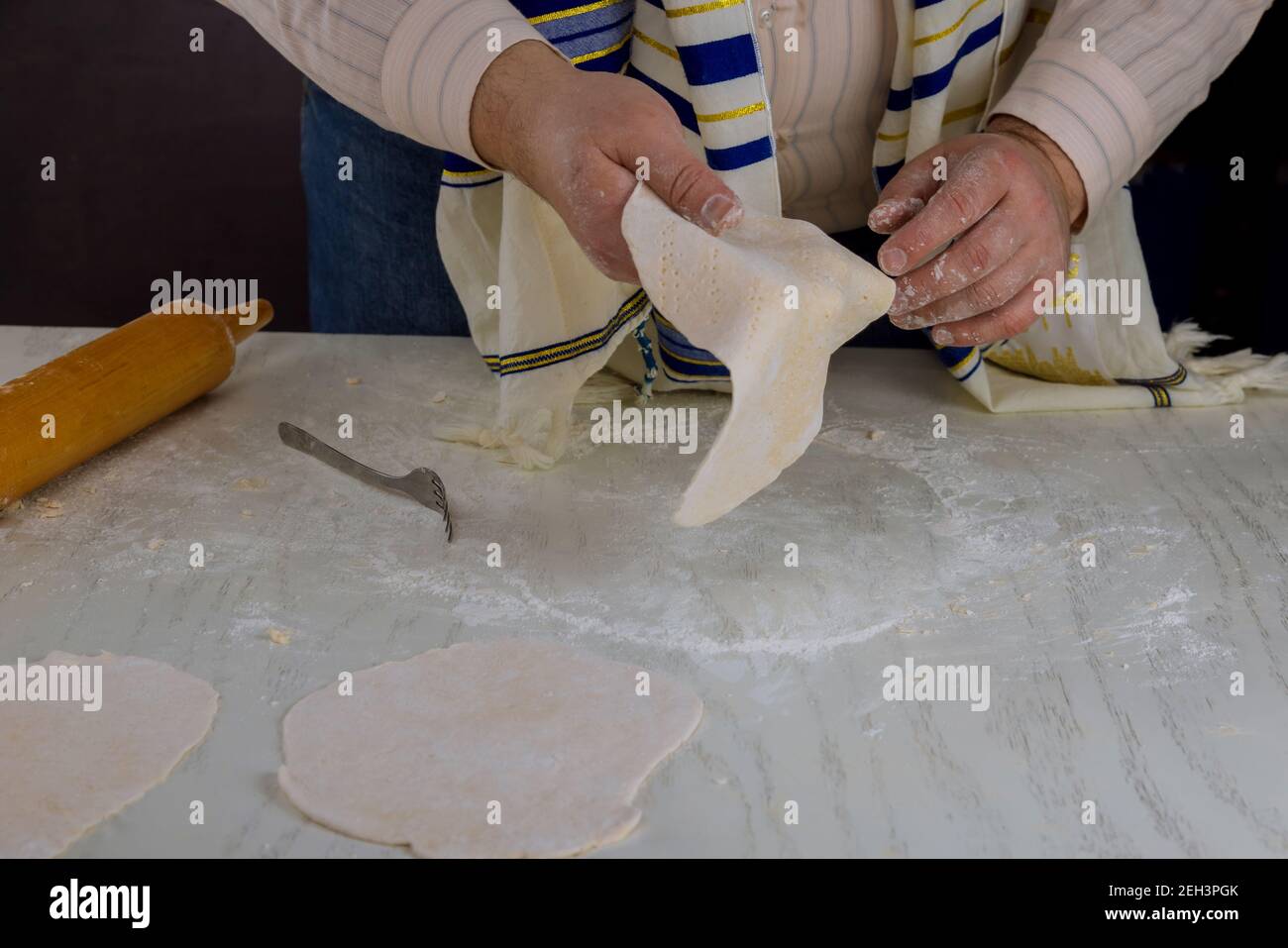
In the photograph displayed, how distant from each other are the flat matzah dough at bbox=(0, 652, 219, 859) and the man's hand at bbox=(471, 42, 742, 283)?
1.52 ft

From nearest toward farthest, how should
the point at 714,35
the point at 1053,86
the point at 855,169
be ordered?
the point at 714,35, the point at 1053,86, the point at 855,169

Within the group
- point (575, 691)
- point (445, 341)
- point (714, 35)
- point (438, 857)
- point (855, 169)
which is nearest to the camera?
point (438, 857)

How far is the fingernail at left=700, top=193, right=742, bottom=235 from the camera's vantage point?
1018mm

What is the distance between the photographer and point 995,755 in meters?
0.90

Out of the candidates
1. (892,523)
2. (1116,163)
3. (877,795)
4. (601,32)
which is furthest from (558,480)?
(1116,163)

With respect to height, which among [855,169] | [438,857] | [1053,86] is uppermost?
[1053,86]

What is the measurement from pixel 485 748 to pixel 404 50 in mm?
637

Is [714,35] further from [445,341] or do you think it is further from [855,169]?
[445,341]

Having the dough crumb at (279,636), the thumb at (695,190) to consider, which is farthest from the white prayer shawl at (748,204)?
the dough crumb at (279,636)

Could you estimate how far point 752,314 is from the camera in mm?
1012

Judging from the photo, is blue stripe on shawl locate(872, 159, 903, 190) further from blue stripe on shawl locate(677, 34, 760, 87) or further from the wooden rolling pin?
A: the wooden rolling pin

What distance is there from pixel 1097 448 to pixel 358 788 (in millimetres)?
871

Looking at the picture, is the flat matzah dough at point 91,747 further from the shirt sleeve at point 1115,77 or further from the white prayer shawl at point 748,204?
the shirt sleeve at point 1115,77

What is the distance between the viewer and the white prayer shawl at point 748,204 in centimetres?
126
